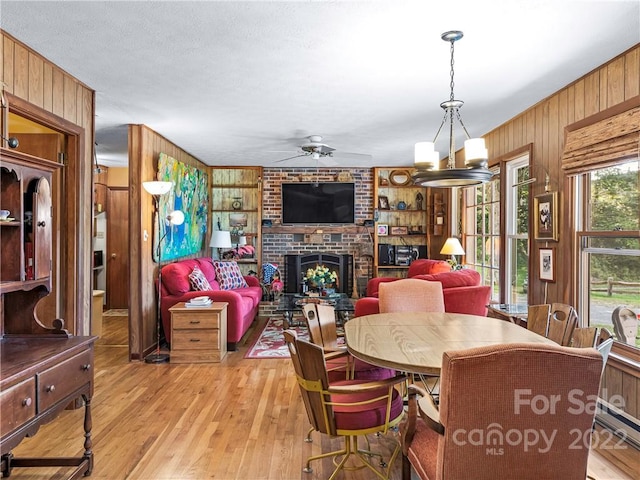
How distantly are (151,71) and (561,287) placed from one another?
364cm

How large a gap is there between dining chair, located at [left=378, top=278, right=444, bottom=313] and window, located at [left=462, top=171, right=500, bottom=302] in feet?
A: 5.58

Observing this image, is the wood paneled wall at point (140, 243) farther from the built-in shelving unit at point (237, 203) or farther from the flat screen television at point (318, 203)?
the flat screen television at point (318, 203)

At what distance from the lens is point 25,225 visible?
225cm

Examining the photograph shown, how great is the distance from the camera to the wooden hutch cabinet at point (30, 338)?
5.95 ft

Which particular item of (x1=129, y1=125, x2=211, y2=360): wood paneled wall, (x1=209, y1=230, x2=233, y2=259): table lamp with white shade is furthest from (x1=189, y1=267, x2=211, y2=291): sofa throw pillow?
(x1=209, y1=230, x2=233, y2=259): table lamp with white shade

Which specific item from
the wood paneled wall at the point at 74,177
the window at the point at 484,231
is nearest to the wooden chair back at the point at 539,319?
the window at the point at 484,231

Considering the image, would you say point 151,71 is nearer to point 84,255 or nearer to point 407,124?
point 84,255

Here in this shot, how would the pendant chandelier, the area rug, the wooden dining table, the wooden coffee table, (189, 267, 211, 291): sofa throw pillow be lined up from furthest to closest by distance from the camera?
the wooden coffee table < (189, 267, 211, 291): sofa throw pillow < the area rug < the pendant chandelier < the wooden dining table

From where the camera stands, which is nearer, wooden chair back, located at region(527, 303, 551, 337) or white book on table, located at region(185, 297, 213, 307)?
wooden chair back, located at region(527, 303, 551, 337)

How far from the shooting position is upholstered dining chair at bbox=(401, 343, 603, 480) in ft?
4.51

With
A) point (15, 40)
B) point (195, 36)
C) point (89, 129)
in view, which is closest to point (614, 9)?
point (195, 36)

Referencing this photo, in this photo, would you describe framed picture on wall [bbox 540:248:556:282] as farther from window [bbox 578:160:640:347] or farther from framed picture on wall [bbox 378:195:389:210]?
framed picture on wall [bbox 378:195:389:210]

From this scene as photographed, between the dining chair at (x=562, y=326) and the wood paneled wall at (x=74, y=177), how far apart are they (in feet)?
11.2

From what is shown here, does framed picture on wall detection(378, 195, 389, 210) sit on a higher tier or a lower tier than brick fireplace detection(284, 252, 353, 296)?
higher
